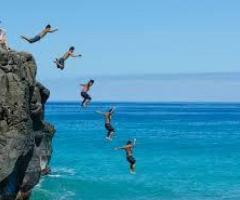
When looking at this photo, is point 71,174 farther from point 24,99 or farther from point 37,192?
point 24,99

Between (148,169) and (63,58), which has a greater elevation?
(148,169)

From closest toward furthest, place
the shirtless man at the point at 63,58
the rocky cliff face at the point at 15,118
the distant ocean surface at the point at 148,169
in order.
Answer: the shirtless man at the point at 63,58
the rocky cliff face at the point at 15,118
the distant ocean surface at the point at 148,169

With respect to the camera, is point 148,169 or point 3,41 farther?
point 148,169

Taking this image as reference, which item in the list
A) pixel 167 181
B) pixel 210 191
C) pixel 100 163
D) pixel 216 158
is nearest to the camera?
pixel 210 191

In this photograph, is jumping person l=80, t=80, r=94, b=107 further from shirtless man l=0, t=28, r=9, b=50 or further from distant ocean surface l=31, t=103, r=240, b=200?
distant ocean surface l=31, t=103, r=240, b=200

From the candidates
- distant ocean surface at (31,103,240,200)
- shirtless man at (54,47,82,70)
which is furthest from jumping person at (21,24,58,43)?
distant ocean surface at (31,103,240,200)

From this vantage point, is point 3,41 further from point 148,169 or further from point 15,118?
point 148,169

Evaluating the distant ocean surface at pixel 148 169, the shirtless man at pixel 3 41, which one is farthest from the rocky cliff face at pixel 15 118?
the distant ocean surface at pixel 148 169

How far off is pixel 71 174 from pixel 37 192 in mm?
18118

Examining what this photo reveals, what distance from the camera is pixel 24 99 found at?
141 ft

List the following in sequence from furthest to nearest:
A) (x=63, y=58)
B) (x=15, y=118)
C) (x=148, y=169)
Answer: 1. (x=148, y=169)
2. (x=15, y=118)
3. (x=63, y=58)

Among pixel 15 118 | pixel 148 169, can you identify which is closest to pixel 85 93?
pixel 15 118

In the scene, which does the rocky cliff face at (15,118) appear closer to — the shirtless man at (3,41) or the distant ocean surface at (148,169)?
the shirtless man at (3,41)

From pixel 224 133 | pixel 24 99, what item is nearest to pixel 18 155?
pixel 24 99
